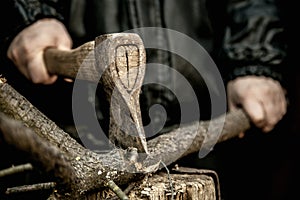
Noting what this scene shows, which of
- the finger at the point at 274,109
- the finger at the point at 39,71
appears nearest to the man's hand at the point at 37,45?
the finger at the point at 39,71

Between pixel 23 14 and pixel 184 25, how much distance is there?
0.56 metres

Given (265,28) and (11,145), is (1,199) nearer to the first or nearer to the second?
(11,145)

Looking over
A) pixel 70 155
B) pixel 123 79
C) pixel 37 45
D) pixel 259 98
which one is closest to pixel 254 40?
pixel 259 98

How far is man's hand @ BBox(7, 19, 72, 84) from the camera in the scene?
5.68 ft

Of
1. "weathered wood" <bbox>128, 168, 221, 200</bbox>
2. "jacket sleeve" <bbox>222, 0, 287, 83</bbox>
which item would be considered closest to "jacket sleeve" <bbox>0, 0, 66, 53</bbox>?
"jacket sleeve" <bbox>222, 0, 287, 83</bbox>

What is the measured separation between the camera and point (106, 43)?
1102 mm

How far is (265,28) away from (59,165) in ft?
4.21

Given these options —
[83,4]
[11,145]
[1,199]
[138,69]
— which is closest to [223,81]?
[83,4]

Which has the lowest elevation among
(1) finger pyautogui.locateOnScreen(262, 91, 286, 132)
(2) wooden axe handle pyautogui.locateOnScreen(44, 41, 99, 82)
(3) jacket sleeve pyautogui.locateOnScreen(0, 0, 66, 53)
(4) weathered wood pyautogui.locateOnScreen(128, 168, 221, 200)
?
(1) finger pyautogui.locateOnScreen(262, 91, 286, 132)

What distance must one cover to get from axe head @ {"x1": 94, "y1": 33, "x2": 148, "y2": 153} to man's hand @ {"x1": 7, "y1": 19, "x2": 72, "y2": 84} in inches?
24.5

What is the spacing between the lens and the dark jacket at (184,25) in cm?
192

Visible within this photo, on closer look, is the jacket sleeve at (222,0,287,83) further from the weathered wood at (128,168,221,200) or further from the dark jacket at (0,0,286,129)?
the weathered wood at (128,168,221,200)

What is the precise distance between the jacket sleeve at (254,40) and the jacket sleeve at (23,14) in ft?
1.98

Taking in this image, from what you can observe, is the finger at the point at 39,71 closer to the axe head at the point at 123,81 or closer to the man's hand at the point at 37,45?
the man's hand at the point at 37,45
